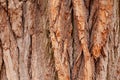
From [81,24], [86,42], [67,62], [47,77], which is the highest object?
[81,24]

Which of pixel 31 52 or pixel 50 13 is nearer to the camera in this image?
pixel 50 13

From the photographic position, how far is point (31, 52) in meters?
1.66

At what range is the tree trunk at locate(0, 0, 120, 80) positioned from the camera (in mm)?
1525

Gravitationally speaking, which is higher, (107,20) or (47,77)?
(107,20)

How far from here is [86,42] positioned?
5.03ft

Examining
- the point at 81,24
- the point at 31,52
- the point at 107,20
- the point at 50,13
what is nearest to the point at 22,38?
the point at 31,52

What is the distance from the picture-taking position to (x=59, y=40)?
1.53m

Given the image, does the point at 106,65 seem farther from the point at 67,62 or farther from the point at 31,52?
the point at 31,52

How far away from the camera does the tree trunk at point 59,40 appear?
153 cm

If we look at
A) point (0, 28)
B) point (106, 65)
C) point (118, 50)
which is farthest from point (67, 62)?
point (0, 28)

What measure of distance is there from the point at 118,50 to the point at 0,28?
750 millimetres

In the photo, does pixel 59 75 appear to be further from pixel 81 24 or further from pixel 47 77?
pixel 81 24

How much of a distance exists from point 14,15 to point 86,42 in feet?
1.54

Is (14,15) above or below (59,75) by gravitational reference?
above
